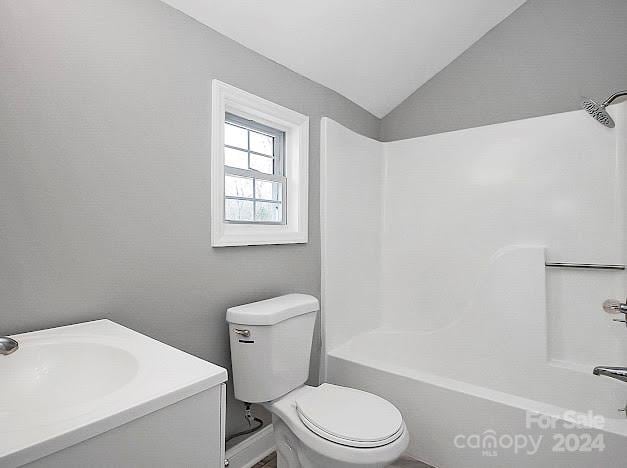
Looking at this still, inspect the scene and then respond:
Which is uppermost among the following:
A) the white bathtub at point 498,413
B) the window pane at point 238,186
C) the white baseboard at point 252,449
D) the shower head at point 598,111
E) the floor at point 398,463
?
the shower head at point 598,111

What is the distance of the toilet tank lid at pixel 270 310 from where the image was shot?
158 cm

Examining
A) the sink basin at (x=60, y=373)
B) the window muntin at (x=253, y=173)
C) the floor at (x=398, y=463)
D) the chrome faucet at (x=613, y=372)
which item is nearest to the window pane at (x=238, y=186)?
the window muntin at (x=253, y=173)

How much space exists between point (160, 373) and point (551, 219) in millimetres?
2222

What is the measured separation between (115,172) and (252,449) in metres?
1.47

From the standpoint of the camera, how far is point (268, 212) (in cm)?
210

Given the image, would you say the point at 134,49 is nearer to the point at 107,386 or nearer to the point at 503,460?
the point at 107,386

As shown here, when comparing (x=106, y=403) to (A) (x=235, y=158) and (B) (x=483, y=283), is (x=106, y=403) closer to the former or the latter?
(A) (x=235, y=158)

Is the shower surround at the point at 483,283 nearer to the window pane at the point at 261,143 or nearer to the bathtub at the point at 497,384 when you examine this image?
the bathtub at the point at 497,384

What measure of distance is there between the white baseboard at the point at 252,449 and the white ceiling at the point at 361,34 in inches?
A: 77.9

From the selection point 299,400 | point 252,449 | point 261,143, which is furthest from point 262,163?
point 252,449

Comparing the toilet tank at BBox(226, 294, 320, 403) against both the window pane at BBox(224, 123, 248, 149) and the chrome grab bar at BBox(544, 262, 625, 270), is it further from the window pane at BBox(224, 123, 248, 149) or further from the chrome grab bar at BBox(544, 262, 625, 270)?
the chrome grab bar at BBox(544, 262, 625, 270)

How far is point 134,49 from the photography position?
1.38 metres

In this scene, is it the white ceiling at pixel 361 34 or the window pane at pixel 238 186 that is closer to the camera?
the white ceiling at pixel 361 34

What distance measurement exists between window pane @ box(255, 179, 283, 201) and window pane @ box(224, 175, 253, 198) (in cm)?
5
